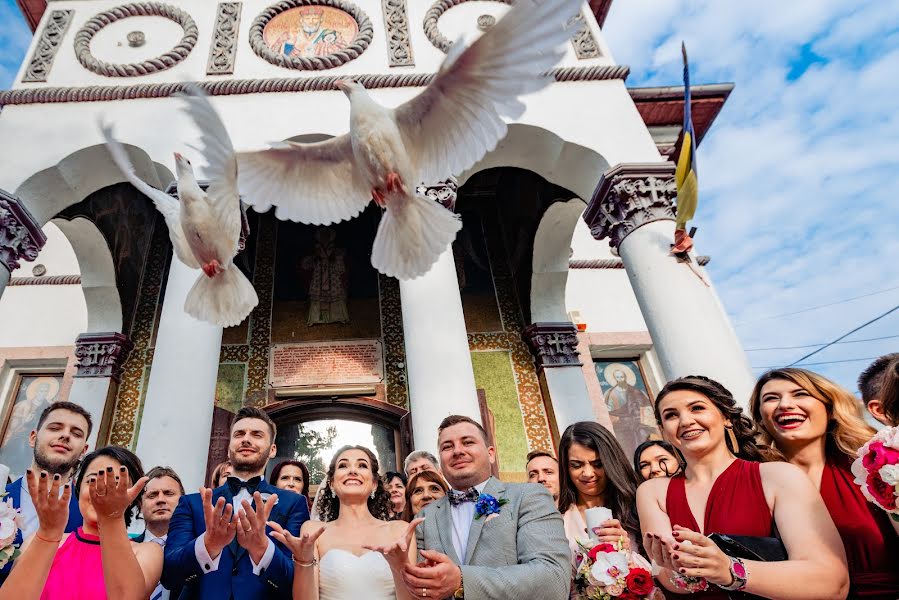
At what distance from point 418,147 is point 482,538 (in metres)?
1.76

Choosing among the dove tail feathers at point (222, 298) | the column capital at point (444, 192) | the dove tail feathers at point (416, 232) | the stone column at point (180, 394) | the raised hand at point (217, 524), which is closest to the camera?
the raised hand at point (217, 524)

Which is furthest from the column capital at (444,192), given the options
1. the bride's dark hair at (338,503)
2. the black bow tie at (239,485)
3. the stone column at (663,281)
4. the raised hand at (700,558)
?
the raised hand at (700,558)

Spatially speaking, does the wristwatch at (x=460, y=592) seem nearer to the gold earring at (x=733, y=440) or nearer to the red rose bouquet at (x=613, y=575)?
the red rose bouquet at (x=613, y=575)

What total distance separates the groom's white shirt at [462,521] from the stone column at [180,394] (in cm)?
302

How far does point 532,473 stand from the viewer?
3176mm

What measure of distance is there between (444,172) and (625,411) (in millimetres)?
6230

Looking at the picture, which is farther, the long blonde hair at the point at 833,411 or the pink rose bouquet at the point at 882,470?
the long blonde hair at the point at 833,411

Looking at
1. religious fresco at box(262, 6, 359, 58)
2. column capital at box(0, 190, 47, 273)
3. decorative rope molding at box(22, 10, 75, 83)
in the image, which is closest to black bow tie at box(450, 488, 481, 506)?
column capital at box(0, 190, 47, 273)

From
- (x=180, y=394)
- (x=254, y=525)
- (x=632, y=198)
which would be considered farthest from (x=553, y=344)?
(x=254, y=525)

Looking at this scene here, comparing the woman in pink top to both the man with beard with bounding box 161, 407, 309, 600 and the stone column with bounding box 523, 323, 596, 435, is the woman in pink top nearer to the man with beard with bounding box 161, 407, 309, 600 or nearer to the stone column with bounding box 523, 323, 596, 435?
the man with beard with bounding box 161, 407, 309, 600

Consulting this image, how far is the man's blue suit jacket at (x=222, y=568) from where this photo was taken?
1815mm

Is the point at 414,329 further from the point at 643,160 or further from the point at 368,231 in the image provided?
the point at 368,231

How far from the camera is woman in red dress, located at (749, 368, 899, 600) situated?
1553mm

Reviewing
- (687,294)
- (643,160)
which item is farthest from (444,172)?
(643,160)
